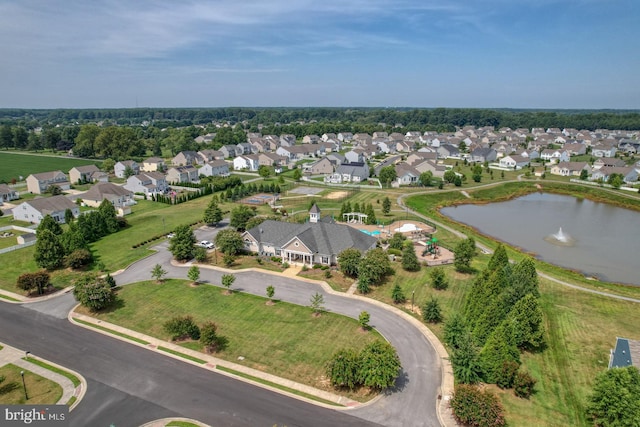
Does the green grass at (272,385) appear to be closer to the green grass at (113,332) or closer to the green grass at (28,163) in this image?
the green grass at (113,332)

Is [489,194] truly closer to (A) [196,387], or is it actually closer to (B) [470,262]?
(B) [470,262]

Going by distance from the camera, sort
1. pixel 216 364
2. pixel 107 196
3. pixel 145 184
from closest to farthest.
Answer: pixel 216 364 → pixel 107 196 → pixel 145 184

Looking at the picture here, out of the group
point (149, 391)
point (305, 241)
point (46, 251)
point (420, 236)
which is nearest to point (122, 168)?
point (46, 251)

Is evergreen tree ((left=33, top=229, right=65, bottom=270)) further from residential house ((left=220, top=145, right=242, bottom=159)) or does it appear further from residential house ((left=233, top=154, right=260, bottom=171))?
residential house ((left=220, top=145, right=242, bottom=159))

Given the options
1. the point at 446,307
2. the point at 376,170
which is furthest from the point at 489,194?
the point at 446,307

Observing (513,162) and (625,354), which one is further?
(513,162)

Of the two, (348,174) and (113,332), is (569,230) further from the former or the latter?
(113,332)

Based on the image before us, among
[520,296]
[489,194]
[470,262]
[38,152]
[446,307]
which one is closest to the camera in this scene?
[520,296]
